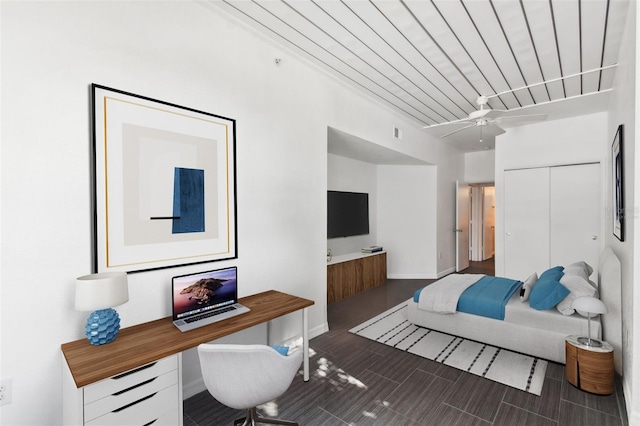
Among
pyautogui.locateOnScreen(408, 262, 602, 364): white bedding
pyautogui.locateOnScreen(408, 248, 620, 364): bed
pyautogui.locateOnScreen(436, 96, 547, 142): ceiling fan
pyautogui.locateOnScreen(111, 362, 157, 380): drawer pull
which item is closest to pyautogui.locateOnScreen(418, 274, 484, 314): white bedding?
pyautogui.locateOnScreen(408, 248, 620, 364): bed

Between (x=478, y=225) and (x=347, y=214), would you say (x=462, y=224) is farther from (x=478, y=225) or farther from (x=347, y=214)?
(x=347, y=214)

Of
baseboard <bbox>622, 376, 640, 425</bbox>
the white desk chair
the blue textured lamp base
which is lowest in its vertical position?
baseboard <bbox>622, 376, 640, 425</bbox>

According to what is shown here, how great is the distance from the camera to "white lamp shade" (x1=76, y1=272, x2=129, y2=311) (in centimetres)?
159

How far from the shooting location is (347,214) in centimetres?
535

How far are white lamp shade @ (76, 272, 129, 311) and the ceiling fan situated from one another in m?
3.64

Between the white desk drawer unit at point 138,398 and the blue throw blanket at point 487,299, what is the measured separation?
2.82 m

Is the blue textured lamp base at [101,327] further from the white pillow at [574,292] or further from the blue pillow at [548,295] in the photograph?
the white pillow at [574,292]

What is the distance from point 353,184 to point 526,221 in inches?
116

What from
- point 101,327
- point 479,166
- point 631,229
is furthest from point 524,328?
point 479,166

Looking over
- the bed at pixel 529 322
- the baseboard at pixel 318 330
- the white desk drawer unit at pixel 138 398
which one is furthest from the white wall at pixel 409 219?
the white desk drawer unit at pixel 138 398

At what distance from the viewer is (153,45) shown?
2.07 meters

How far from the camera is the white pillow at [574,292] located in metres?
2.79

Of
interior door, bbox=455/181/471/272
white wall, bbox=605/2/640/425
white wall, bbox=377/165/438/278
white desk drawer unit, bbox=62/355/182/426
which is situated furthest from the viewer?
interior door, bbox=455/181/471/272

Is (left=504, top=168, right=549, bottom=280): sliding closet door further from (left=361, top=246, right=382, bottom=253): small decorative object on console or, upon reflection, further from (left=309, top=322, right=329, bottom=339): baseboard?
(left=309, top=322, right=329, bottom=339): baseboard
